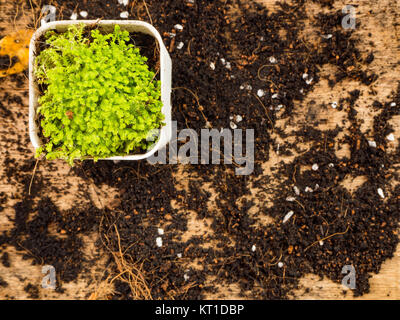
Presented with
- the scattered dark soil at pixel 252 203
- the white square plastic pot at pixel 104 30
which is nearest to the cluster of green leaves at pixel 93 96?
the white square plastic pot at pixel 104 30

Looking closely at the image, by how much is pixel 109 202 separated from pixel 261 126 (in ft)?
3.49

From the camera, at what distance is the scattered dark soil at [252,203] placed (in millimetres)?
1867

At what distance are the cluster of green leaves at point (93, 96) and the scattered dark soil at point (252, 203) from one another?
56 cm

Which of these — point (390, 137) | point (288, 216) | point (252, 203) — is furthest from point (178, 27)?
point (390, 137)

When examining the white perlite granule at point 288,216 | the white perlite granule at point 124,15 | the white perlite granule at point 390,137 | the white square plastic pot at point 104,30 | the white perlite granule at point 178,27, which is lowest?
the white perlite granule at point 288,216

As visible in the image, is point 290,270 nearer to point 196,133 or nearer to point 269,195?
point 269,195

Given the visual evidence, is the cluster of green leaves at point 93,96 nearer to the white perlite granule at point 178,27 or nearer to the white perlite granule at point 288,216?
the white perlite granule at point 178,27

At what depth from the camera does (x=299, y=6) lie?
1883mm

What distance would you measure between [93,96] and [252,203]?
3.75 ft

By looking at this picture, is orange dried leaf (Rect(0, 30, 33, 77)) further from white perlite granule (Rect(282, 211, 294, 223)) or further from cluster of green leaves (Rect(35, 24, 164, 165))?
white perlite granule (Rect(282, 211, 294, 223))

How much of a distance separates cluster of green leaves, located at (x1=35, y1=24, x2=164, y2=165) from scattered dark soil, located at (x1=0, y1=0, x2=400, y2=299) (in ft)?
1.82

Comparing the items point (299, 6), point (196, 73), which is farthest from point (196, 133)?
point (299, 6)

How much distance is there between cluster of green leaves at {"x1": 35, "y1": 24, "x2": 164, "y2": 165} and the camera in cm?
122

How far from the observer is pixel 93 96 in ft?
3.97
